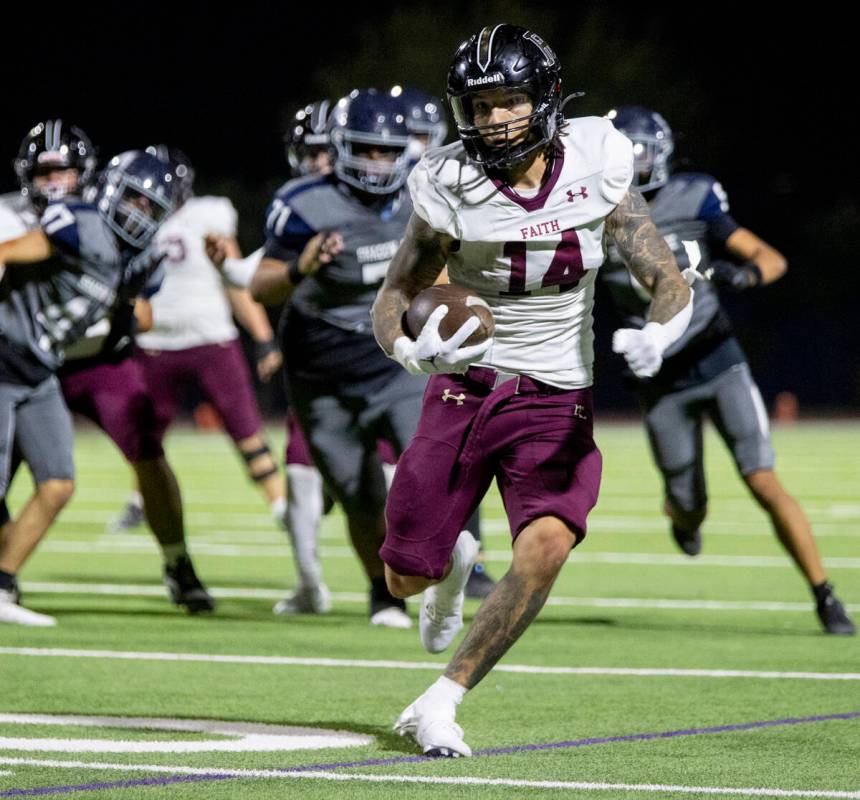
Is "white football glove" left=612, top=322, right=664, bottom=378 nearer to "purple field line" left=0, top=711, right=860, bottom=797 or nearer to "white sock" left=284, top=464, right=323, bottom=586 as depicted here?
"purple field line" left=0, top=711, right=860, bottom=797

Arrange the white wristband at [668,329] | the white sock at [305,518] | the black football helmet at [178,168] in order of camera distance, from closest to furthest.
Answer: the white wristband at [668,329] < the black football helmet at [178,168] < the white sock at [305,518]

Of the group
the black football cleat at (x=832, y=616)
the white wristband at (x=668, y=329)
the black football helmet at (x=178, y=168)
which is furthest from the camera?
the black football helmet at (x=178, y=168)

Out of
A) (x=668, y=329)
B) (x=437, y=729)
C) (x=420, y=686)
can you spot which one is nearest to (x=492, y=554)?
(x=420, y=686)

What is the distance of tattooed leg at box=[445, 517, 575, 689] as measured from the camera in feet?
14.6

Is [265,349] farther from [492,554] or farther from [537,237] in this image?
[537,237]

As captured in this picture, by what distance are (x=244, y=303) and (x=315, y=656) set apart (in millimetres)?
4409

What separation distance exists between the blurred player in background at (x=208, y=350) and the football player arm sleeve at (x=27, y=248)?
275 centimetres

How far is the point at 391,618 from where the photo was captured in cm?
698

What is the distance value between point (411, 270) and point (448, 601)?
3.00 feet

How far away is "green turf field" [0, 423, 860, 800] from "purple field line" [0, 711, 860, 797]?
0.03ft

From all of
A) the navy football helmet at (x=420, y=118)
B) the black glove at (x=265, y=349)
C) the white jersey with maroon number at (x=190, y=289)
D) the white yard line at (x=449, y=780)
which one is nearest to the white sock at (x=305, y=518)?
the navy football helmet at (x=420, y=118)

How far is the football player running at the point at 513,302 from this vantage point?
14.7 ft

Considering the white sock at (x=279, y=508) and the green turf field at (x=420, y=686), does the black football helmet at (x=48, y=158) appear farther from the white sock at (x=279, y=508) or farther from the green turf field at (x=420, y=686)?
the white sock at (x=279, y=508)

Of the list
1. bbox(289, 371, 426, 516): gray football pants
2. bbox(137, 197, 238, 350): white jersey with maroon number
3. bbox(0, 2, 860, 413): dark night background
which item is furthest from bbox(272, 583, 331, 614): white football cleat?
bbox(0, 2, 860, 413): dark night background
